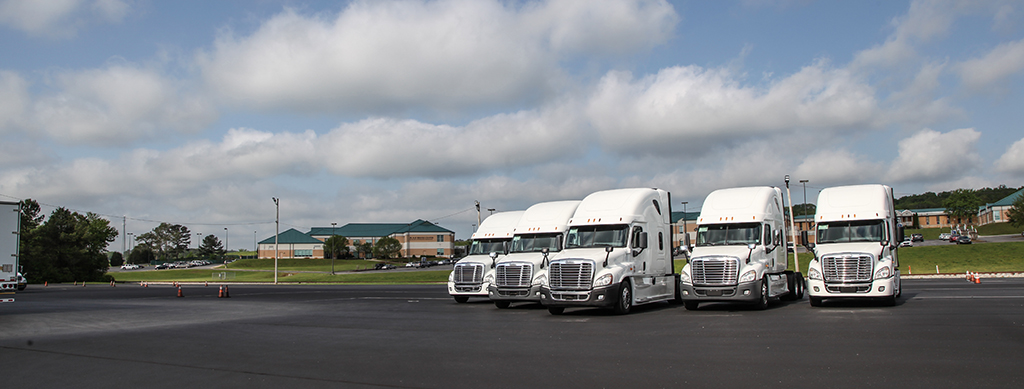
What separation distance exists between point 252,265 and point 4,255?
114507 mm

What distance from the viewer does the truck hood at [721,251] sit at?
18719mm

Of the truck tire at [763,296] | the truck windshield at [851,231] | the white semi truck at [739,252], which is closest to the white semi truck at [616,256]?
the white semi truck at [739,252]

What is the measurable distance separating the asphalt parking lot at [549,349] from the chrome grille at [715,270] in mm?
1112

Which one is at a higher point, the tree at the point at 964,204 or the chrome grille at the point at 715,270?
the tree at the point at 964,204

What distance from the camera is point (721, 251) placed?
1916cm

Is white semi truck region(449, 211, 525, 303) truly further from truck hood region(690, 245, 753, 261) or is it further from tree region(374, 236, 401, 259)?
tree region(374, 236, 401, 259)

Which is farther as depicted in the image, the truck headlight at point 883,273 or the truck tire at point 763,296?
the truck tire at point 763,296

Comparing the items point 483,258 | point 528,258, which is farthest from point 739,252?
point 483,258

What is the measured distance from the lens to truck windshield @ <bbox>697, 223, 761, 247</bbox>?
63.6 ft

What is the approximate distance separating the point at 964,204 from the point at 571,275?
13974 centimetres

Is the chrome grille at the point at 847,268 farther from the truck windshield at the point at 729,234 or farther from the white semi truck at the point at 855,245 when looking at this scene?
the truck windshield at the point at 729,234

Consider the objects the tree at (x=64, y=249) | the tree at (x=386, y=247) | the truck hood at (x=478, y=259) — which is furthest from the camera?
the tree at (x=386, y=247)

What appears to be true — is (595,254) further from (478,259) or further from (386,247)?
(386,247)

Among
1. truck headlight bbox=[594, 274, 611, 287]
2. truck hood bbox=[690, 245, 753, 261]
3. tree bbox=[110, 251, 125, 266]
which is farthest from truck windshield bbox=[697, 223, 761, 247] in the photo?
tree bbox=[110, 251, 125, 266]
